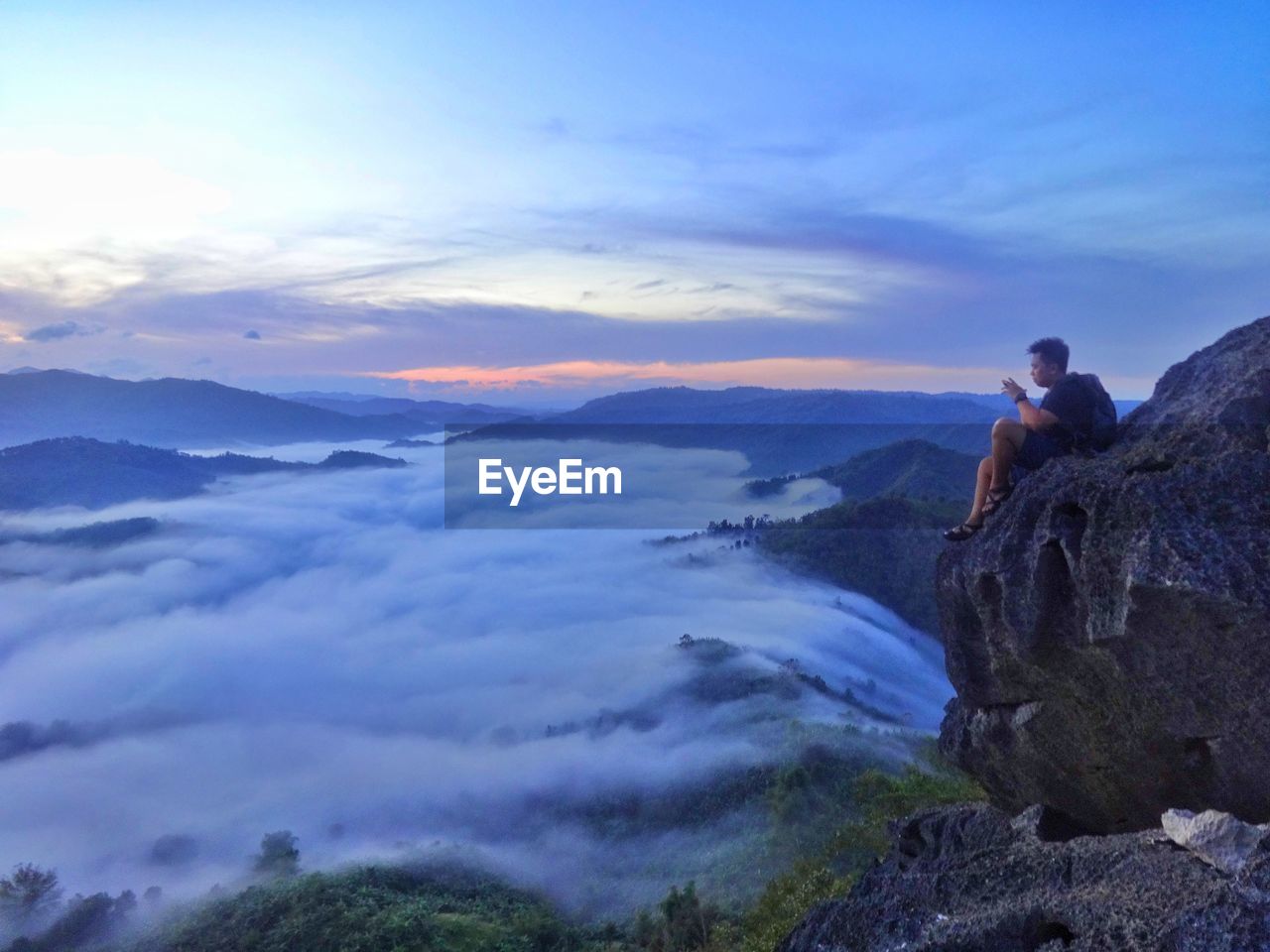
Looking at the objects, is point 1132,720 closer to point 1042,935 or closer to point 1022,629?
point 1022,629

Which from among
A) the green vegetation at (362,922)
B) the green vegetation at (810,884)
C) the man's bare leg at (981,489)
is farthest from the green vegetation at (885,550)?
the man's bare leg at (981,489)

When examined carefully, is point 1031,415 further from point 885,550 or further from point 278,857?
point 885,550

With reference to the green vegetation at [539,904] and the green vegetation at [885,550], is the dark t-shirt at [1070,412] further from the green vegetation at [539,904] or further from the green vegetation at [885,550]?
the green vegetation at [885,550]

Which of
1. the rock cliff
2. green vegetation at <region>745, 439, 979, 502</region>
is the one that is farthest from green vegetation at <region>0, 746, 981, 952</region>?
green vegetation at <region>745, 439, 979, 502</region>

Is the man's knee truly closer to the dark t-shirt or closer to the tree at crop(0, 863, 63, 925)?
the dark t-shirt

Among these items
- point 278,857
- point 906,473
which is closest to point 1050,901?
point 278,857
